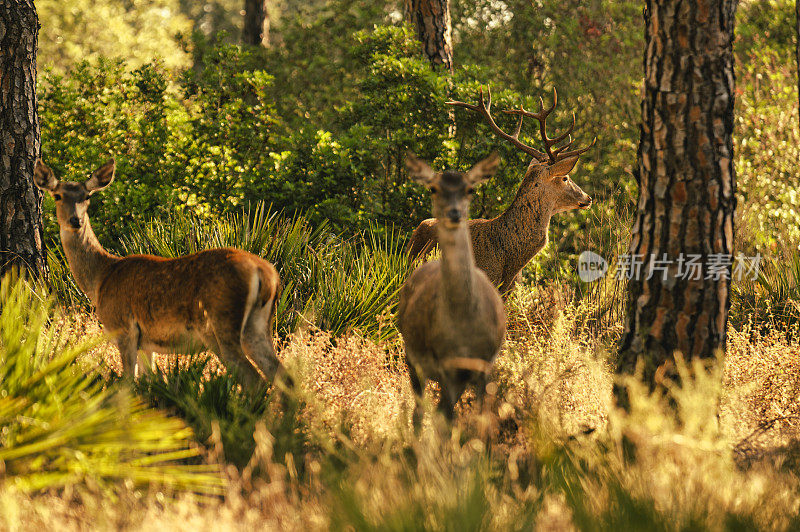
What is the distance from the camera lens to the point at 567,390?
6.59 meters

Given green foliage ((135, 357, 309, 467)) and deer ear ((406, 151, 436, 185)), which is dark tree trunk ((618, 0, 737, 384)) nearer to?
deer ear ((406, 151, 436, 185))

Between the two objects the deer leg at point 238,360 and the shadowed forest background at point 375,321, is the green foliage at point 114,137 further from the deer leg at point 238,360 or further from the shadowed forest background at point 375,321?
the deer leg at point 238,360

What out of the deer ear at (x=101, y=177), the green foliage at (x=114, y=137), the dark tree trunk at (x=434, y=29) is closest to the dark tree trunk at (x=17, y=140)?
the deer ear at (x=101, y=177)

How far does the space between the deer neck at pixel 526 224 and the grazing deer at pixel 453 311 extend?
3373 mm

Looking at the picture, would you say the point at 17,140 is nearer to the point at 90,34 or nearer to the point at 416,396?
the point at 416,396

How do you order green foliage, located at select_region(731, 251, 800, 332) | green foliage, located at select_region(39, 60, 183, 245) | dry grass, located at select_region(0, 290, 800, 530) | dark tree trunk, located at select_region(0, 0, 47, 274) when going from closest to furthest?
1. dry grass, located at select_region(0, 290, 800, 530)
2. dark tree trunk, located at select_region(0, 0, 47, 274)
3. green foliage, located at select_region(731, 251, 800, 332)
4. green foliage, located at select_region(39, 60, 183, 245)

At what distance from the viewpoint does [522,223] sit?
929cm

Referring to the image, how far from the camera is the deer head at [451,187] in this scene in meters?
5.19

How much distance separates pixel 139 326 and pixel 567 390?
11.4 ft

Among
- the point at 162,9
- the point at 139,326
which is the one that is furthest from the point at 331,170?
the point at 162,9

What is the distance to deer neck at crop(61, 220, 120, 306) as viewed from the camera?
23.0 feet

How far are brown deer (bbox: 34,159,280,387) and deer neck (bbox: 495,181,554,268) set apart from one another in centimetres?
345

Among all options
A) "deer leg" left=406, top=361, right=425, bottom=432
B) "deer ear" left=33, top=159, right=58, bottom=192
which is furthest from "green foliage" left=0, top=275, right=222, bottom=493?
"deer ear" left=33, top=159, right=58, bottom=192

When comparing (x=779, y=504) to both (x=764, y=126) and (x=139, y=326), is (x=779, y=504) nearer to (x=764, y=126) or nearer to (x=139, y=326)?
(x=139, y=326)
